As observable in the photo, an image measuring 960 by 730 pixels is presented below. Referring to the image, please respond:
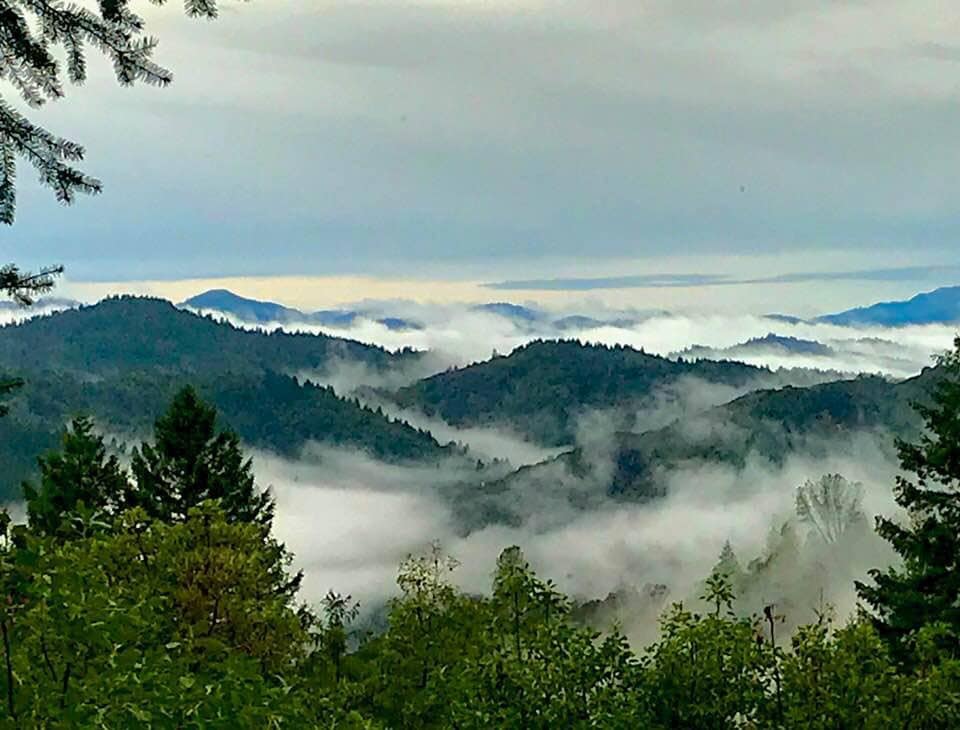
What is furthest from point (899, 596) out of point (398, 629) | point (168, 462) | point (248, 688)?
point (168, 462)

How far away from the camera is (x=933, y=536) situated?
82.2ft

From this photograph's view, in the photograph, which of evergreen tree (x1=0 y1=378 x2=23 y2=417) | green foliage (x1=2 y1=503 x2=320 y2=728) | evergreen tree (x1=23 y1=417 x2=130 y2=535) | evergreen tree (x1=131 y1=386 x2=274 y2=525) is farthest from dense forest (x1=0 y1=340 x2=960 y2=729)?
evergreen tree (x1=131 y1=386 x2=274 y2=525)

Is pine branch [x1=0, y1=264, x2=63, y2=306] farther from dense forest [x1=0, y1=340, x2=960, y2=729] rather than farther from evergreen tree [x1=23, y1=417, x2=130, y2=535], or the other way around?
evergreen tree [x1=23, y1=417, x2=130, y2=535]

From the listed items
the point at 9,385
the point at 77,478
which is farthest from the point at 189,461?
the point at 9,385

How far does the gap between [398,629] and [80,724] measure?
1121cm

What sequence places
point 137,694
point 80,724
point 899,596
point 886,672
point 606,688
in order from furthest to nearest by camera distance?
point 899,596 → point 606,688 → point 886,672 → point 137,694 → point 80,724

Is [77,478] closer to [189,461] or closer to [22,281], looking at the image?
[189,461]

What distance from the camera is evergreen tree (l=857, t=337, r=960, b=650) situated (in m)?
24.5

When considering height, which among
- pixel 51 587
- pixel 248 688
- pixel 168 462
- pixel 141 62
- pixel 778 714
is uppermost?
pixel 168 462

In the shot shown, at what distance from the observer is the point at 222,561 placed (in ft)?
54.9

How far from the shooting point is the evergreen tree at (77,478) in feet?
125

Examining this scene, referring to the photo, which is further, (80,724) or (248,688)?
(248,688)

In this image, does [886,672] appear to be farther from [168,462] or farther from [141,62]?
[168,462]

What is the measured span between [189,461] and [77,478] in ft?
15.1
